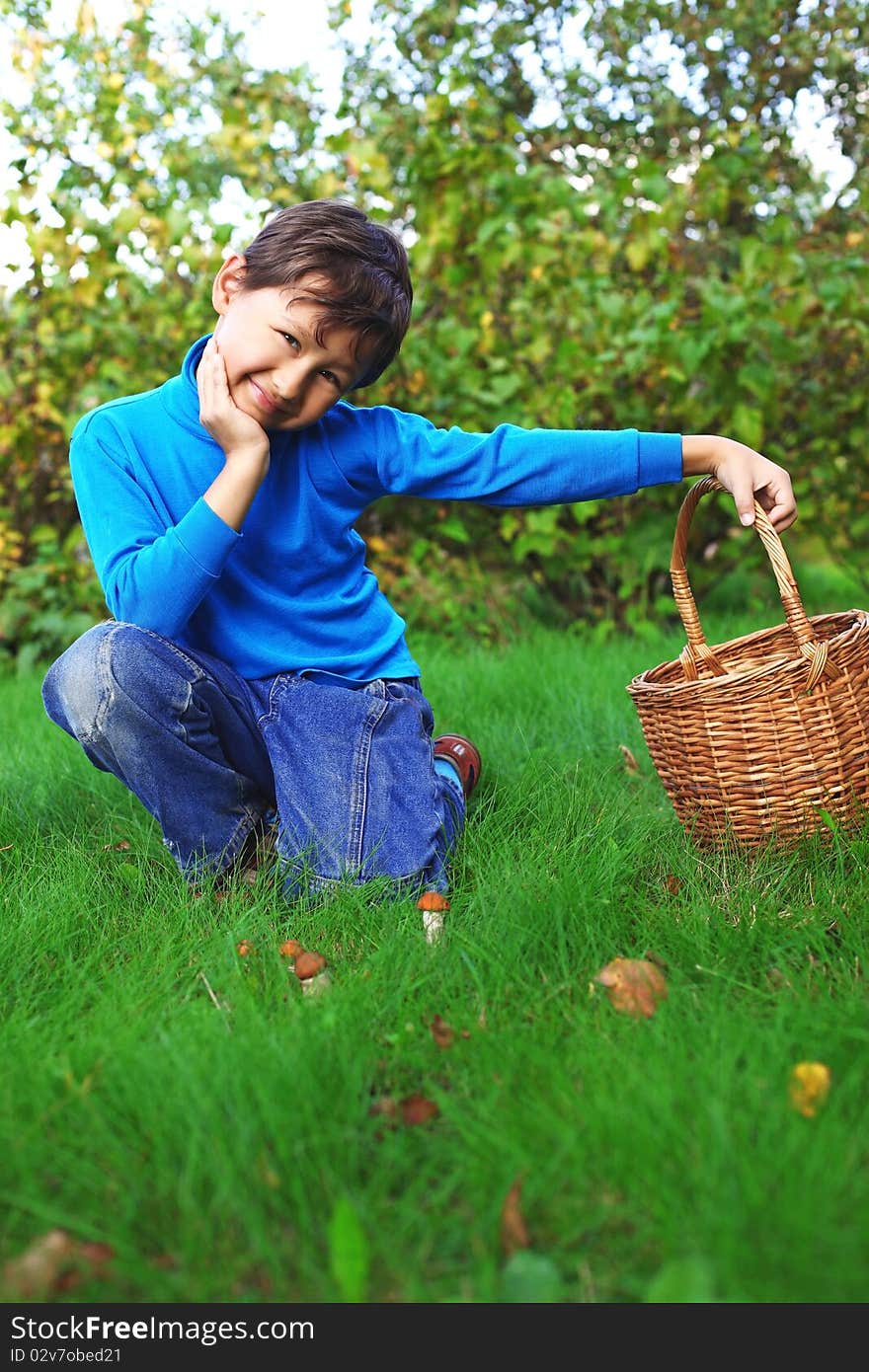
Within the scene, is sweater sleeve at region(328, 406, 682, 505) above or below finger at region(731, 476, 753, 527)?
above

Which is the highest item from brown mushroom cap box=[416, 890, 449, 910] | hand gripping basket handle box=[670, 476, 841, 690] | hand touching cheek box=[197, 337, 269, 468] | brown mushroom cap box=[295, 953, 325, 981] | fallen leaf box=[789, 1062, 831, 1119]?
hand touching cheek box=[197, 337, 269, 468]

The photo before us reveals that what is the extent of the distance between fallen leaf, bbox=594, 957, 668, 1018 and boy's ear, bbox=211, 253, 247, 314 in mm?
1412

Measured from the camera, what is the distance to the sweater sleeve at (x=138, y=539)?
75.7 inches

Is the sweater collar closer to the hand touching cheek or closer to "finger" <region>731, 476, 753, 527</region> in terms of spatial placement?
the hand touching cheek

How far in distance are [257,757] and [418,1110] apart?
3.60 ft

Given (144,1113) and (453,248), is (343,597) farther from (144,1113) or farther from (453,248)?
(453,248)

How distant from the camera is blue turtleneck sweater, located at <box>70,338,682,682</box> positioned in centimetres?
211

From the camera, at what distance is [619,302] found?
379cm

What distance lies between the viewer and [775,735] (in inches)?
78.1

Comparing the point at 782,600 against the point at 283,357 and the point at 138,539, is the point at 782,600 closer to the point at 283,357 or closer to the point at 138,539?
the point at 283,357

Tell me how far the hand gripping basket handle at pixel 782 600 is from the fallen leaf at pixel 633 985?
0.67 m

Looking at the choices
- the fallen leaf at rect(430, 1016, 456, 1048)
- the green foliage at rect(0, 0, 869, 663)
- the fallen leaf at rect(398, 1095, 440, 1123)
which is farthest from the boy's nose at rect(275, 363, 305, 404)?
the green foliage at rect(0, 0, 869, 663)

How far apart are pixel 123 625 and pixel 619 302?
8.03 ft

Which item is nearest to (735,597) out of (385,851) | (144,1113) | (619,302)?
(619,302)
